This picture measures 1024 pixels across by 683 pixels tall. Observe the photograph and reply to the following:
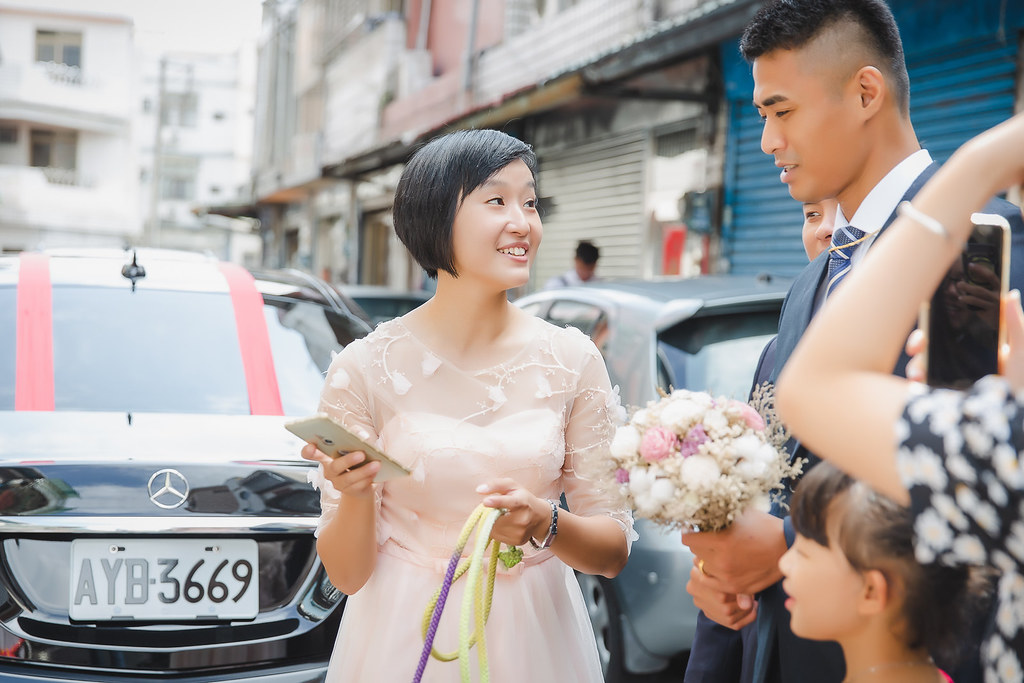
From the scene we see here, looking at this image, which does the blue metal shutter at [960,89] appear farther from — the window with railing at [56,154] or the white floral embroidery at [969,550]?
the window with railing at [56,154]

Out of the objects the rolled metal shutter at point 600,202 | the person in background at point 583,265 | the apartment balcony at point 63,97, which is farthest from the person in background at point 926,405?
the apartment balcony at point 63,97

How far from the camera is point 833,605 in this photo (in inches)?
56.0

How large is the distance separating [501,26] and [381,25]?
211 inches

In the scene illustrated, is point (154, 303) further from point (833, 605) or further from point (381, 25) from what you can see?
point (381, 25)

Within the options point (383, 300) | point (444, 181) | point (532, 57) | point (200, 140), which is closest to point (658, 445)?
point (444, 181)

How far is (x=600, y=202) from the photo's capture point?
11.7 metres

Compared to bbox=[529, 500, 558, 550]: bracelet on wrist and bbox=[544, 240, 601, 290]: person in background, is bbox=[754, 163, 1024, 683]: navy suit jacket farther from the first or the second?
bbox=[544, 240, 601, 290]: person in background

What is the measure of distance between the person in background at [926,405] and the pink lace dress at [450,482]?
1037mm

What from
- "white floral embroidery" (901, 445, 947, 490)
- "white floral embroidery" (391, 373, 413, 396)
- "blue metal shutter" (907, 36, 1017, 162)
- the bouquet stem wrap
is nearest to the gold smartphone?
the bouquet stem wrap

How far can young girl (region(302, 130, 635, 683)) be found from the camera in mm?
2146

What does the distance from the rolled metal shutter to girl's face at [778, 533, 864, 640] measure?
9221 millimetres

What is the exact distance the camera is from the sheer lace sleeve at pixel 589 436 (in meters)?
2.28

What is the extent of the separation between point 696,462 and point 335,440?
0.67m

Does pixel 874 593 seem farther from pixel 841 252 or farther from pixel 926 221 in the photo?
pixel 841 252
